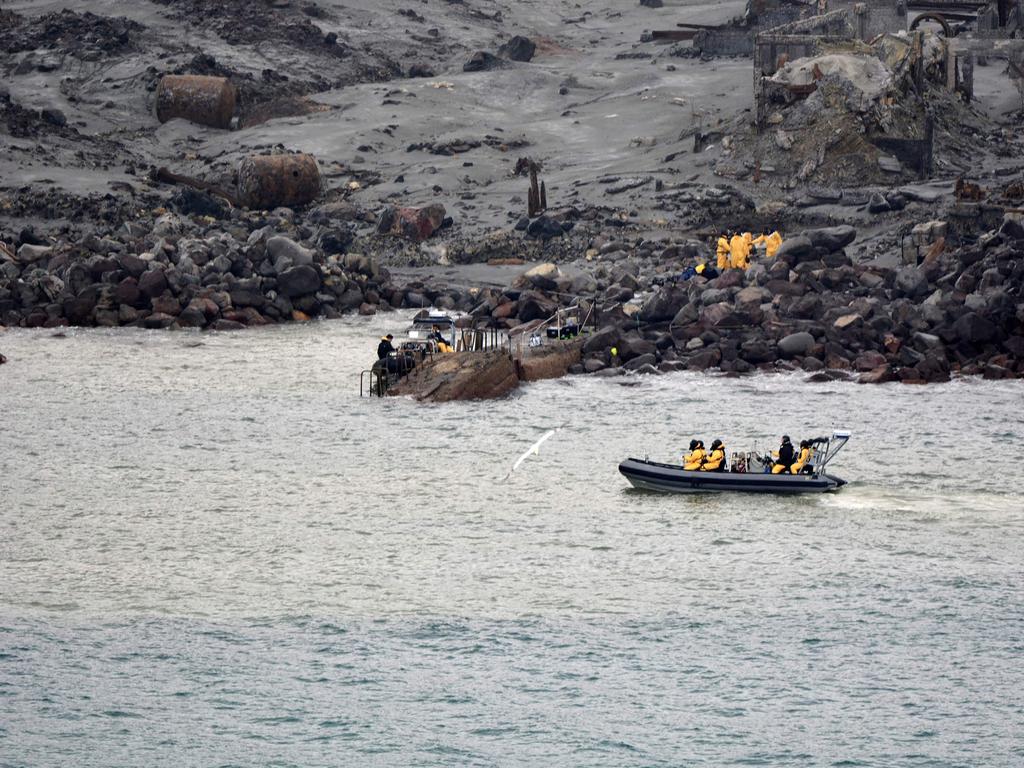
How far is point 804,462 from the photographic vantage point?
135ft

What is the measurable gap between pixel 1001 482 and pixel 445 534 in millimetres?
14422

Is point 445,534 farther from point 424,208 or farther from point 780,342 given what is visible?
point 424,208

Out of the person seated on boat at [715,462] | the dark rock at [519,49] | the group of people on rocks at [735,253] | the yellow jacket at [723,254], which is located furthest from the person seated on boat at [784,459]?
the dark rock at [519,49]

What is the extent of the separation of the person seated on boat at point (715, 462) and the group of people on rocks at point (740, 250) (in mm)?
23282

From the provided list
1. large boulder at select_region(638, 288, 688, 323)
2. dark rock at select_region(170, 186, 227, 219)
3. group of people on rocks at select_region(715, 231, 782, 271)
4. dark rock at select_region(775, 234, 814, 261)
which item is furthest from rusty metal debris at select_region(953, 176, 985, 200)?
dark rock at select_region(170, 186, 227, 219)

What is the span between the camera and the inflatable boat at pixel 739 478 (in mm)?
40875

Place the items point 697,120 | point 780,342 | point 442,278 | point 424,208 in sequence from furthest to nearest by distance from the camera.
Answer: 1. point 697,120
2. point 424,208
3. point 442,278
4. point 780,342

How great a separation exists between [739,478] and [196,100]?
2340 inches

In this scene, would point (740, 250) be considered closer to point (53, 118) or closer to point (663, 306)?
point (663, 306)

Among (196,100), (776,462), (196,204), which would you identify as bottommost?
(776,462)

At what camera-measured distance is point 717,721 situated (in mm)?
29172

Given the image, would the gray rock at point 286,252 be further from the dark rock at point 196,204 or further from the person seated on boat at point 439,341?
the dark rock at point 196,204

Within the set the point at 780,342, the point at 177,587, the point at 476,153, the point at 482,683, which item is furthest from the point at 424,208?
the point at 482,683

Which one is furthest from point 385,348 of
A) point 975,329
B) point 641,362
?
point 975,329
